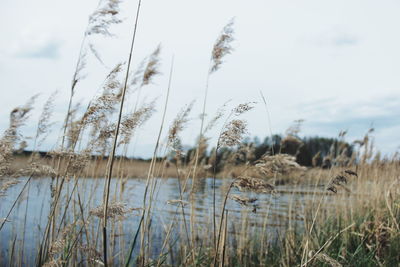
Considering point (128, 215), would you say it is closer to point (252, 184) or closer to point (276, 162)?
point (252, 184)

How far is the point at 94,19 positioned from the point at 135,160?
3.16 m

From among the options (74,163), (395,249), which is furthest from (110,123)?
(395,249)

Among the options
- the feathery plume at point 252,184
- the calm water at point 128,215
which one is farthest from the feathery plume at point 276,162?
the calm water at point 128,215

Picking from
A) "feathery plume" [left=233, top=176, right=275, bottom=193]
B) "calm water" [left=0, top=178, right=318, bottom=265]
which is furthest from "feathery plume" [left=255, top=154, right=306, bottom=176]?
"calm water" [left=0, top=178, right=318, bottom=265]

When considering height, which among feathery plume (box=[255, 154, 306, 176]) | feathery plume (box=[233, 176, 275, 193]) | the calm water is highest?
feathery plume (box=[255, 154, 306, 176])

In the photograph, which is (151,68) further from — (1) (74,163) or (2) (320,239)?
(2) (320,239)

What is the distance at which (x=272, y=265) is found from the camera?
3607mm

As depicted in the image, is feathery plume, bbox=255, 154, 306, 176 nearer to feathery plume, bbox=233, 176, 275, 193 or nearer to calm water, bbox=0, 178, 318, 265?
feathery plume, bbox=233, 176, 275, 193

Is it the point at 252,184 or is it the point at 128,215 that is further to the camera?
the point at 128,215

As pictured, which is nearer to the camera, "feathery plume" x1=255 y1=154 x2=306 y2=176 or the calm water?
"feathery plume" x1=255 y1=154 x2=306 y2=176

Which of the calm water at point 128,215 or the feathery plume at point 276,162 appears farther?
the calm water at point 128,215

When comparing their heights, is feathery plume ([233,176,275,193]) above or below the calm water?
above

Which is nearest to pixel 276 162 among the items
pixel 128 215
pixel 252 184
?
pixel 252 184

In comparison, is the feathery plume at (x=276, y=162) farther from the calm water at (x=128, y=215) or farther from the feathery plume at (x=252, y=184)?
the calm water at (x=128, y=215)
